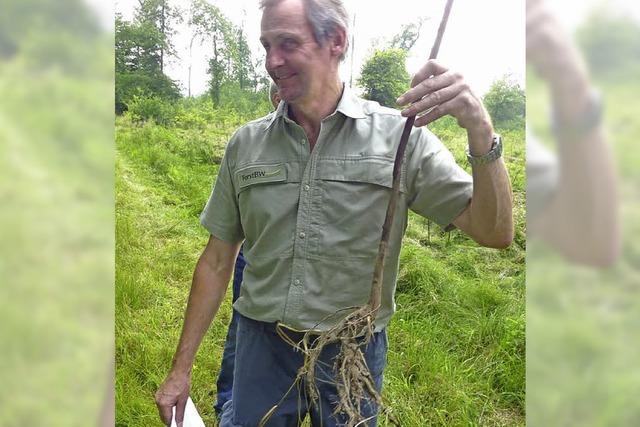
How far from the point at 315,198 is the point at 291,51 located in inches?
12.7

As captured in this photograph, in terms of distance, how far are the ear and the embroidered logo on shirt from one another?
11.2 inches

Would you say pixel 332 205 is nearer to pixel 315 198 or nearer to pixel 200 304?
pixel 315 198

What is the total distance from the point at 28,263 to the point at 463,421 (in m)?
2.31

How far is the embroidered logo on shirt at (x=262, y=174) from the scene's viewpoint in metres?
1.19

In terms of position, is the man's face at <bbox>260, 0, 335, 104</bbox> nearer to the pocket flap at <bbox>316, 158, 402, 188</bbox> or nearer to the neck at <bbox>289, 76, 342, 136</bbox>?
the neck at <bbox>289, 76, 342, 136</bbox>

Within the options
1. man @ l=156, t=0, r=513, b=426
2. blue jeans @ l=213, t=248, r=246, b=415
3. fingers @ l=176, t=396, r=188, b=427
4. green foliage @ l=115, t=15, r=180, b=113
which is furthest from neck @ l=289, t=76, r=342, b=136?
green foliage @ l=115, t=15, r=180, b=113

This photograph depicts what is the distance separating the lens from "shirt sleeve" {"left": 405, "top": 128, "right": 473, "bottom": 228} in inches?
42.9

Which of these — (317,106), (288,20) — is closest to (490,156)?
(317,106)

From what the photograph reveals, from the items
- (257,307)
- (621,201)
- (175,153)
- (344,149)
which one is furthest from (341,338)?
(175,153)

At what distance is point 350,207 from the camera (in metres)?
1.16

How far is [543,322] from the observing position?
478 mm

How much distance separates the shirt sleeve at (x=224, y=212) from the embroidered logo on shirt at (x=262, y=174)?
0.08 m

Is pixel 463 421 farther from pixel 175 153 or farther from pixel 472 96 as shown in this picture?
pixel 175 153

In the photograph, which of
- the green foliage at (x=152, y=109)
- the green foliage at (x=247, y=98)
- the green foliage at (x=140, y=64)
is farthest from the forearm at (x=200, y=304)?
the green foliage at (x=152, y=109)
